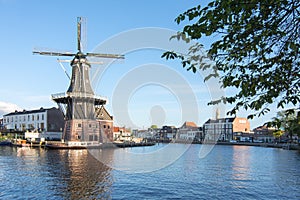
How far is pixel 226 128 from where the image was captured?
414ft

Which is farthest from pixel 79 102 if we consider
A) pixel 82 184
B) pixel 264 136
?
pixel 264 136

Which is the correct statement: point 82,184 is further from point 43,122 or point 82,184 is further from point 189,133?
point 189,133

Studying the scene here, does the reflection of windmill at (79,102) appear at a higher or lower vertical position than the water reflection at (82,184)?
higher

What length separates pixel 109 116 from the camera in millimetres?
72250

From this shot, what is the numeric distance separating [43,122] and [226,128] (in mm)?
78890

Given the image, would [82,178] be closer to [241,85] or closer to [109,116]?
[241,85]

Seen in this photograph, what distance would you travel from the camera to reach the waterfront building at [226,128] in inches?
4872

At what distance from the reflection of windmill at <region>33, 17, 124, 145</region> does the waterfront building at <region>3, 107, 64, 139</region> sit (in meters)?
19.3

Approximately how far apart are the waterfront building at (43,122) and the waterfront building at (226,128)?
222 feet

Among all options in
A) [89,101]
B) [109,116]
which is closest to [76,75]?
[89,101]

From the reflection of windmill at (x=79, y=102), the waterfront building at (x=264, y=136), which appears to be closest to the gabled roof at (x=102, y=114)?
the reflection of windmill at (x=79, y=102)

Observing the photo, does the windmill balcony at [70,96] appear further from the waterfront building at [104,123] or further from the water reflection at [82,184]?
the water reflection at [82,184]

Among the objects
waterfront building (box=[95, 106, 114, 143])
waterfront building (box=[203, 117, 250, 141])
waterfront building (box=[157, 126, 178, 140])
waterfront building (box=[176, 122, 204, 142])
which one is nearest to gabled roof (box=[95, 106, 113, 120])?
waterfront building (box=[95, 106, 114, 143])

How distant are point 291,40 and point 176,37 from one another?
205cm
